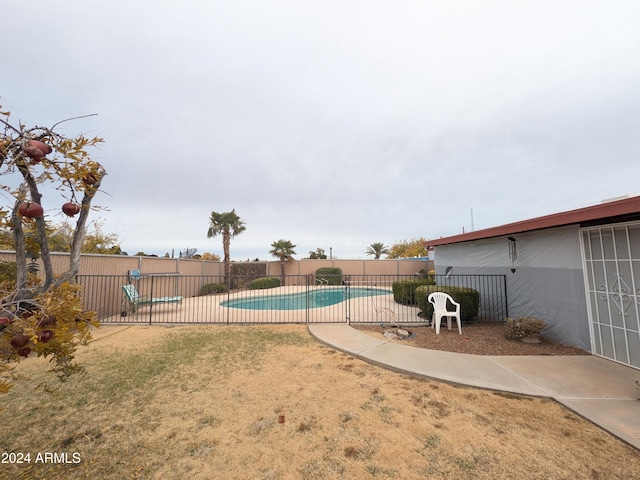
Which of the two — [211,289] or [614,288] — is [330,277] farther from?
[614,288]

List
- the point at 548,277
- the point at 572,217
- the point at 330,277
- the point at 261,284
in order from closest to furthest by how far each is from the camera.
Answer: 1. the point at 572,217
2. the point at 548,277
3. the point at 261,284
4. the point at 330,277

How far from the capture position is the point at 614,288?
4512mm

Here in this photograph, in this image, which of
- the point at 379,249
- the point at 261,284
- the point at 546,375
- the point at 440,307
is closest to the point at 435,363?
the point at 546,375

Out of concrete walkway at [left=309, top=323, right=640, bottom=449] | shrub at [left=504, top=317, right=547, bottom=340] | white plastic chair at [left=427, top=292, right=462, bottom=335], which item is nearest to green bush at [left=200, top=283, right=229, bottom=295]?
concrete walkway at [left=309, top=323, right=640, bottom=449]

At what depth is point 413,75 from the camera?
26.8 ft

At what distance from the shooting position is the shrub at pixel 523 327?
547 centimetres

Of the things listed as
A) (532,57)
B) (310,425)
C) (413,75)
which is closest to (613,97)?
(532,57)

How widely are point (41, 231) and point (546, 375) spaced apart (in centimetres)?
624

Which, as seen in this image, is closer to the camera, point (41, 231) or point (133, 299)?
point (41, 231)

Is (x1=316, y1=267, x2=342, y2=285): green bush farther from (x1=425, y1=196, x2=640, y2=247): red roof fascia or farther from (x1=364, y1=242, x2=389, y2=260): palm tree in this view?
(x1=425, y1=196, x2=640, y2=247): red roof fascia

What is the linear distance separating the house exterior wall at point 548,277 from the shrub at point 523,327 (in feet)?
1.47

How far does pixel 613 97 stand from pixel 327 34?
31.6 ft

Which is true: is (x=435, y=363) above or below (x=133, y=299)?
below

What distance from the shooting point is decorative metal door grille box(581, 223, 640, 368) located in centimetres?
421
